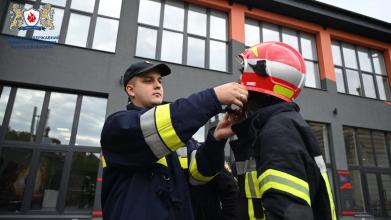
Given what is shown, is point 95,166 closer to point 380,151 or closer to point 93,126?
point 93,126

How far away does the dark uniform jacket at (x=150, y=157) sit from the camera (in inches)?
53.9

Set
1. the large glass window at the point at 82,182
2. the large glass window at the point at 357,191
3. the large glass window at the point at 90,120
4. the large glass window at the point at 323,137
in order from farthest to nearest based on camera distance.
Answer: the large glass window at the point at 323,137 → the large glass window at the point at 357,191 → the large glass window at the point at 90,120 → the large glass window at the point at 82,182

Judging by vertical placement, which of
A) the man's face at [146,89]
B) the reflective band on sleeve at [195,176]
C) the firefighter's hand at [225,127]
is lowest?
the reflective band on sleeve at [195,176]

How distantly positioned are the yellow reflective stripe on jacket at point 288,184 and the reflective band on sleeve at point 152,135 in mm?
537

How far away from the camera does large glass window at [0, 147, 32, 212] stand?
23.6ft

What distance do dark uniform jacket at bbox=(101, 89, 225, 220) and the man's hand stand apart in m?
0.36

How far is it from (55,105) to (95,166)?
220 centimetres

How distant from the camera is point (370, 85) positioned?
13031 mm

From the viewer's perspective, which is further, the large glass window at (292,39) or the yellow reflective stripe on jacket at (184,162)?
the large glass window at (292,39)

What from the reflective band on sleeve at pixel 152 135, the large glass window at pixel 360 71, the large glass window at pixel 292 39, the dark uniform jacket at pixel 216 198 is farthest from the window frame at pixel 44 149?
the large glass window at pixel 360 71

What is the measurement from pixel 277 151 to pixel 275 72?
64cm

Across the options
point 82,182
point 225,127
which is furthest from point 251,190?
point 82,182

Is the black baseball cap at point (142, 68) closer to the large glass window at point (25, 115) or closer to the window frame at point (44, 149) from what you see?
the window frame at point (44, 149)

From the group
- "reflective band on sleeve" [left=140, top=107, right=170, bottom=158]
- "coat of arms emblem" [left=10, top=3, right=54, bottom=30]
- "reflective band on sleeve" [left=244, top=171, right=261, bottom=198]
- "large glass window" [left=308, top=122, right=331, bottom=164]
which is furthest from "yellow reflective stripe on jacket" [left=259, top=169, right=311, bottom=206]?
"large glass window" [left=308, top=122, right=331, bottom=164]
